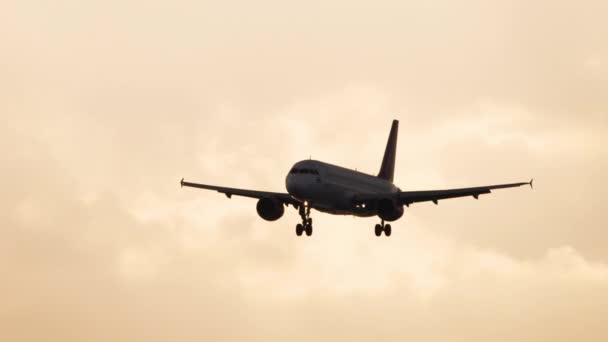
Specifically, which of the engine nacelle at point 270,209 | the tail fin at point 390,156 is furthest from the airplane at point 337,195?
the tail fin at point 390,156

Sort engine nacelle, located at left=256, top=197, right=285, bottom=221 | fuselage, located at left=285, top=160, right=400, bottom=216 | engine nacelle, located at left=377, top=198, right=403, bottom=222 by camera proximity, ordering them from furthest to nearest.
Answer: engine nacelle, located at left=256, top=197, right=285, bottom=221 → engine nacelle, located at left=377, top=198, right=403, bottom=222 → fuselage, located at left=285, top=160, right=400, bottom=216

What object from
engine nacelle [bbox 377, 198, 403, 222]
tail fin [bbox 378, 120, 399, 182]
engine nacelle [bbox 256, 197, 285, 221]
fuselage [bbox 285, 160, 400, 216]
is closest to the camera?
fuselage [bbox 285, 160, 400, 216]

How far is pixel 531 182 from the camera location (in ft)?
327

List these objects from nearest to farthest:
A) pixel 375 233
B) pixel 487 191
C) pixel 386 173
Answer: pixel 487 191 → pixel 375 233 → pixel 386 173

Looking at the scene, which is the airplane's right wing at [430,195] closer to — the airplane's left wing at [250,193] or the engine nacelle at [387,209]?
the engine nacelle at [387,209]

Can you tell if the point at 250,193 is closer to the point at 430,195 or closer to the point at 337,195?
the point at 337,195

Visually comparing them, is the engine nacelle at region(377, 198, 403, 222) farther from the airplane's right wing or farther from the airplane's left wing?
the airplane's left wing

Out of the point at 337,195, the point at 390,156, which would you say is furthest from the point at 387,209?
the point at 390,156

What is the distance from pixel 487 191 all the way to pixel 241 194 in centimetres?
2236

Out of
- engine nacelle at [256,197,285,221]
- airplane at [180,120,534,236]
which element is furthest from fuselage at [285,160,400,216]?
engine nacelle at [256,197,285,221]

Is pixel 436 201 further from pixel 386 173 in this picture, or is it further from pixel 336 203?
pixel 386 173

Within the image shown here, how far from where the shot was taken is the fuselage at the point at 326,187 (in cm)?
10375

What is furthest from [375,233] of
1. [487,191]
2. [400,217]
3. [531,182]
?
[531,182]

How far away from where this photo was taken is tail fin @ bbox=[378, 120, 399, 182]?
129000mm
